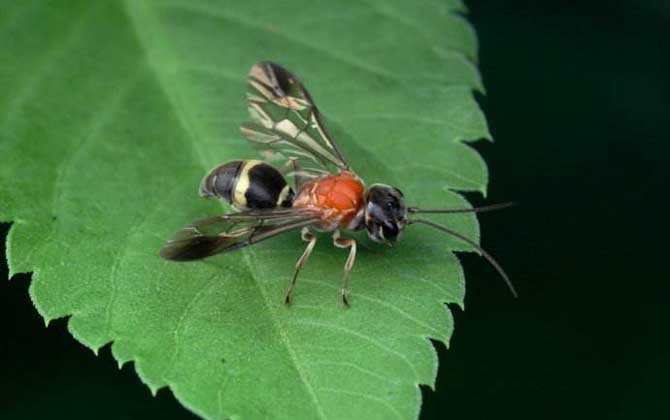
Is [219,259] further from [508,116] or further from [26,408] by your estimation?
[508,116]

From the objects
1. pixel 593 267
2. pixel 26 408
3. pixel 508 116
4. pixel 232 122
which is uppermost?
pixel 232 122

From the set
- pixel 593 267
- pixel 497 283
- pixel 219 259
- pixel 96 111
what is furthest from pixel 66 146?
pixel 593 267

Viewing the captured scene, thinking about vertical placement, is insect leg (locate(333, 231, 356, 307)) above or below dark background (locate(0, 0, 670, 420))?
above

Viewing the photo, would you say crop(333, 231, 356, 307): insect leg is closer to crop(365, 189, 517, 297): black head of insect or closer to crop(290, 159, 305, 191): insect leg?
crop(365, 189, 517, 297): black head of insect

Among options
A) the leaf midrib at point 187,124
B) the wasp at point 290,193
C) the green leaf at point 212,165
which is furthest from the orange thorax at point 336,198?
the leaf midrib at point 187,124

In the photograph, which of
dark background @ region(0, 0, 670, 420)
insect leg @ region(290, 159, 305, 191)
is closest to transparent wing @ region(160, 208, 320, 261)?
insect leg @ region(290, 159, 305, 191)

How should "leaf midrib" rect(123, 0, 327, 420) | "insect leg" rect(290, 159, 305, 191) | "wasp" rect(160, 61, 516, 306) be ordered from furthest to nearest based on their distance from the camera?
1. "insect leg" rect(290, 159, 305, 191)
2. "wasp" rect(160, 61, 516, 306)
3. "leaf midrib" rect(123, 0, 327, 420)

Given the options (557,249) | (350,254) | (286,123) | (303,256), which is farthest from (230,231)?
(557,249)

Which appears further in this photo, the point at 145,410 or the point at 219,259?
the point at 145,410

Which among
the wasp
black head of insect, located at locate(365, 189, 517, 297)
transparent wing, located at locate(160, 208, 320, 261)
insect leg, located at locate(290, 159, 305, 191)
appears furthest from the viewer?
insect leg, located at locate(290, 159, 305, 191)
